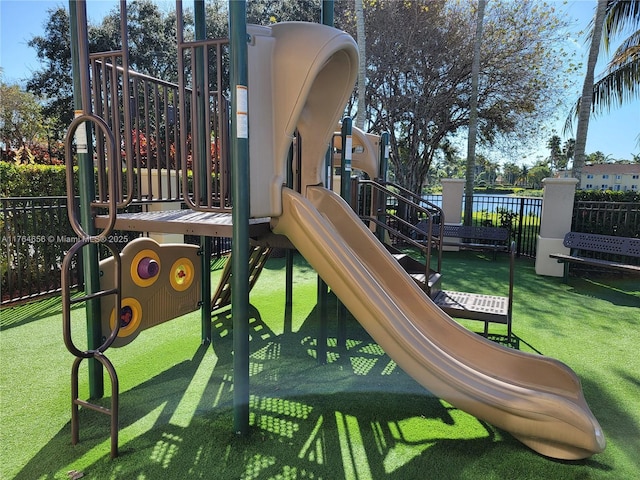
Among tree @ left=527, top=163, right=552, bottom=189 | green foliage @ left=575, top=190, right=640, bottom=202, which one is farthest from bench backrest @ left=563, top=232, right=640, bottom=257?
tree @ left=527, top=163, right=552, bottom=189

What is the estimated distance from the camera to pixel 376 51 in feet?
48.6

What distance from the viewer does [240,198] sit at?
268 centimetres

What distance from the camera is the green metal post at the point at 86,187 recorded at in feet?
8.86

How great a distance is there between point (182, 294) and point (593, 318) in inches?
198

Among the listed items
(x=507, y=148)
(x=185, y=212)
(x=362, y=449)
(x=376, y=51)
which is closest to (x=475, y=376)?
(x=362, y=449)

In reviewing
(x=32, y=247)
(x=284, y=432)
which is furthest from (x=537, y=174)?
(x=284, y=432)

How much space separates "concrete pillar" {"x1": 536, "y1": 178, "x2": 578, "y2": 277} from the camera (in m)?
8.07

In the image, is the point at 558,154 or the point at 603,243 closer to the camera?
the point at 603,243

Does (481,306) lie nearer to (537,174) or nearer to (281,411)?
(281,411)

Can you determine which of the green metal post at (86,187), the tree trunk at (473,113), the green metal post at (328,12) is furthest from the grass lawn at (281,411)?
the tree trunk at (473,113)

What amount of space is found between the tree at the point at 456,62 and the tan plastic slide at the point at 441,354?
13.0 metres

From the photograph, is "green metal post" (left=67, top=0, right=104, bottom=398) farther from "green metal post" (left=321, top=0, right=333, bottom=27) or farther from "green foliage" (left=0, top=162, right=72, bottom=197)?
"green foliage" (left=0, top=162, right=72, bottom=197)

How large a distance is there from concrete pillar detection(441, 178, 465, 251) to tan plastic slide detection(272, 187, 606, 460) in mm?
7971

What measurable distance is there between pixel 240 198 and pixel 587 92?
10098mm
